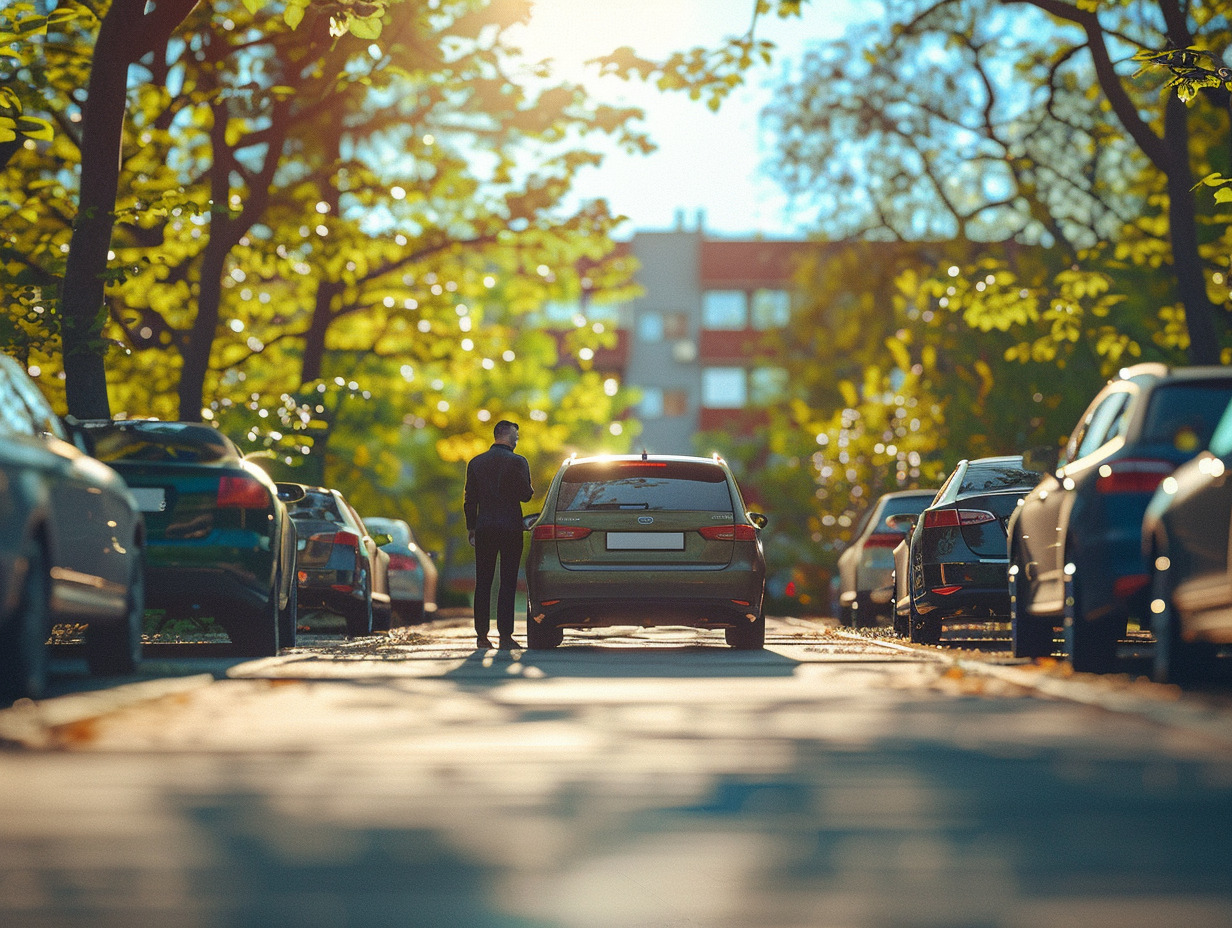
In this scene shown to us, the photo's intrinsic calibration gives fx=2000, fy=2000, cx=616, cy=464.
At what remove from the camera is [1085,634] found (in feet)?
35.4

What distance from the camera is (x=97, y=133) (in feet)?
57.6

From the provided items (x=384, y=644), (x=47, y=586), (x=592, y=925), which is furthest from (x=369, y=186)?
(x=592, y=925)

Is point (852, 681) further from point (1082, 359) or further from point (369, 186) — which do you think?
point (1082, 359)

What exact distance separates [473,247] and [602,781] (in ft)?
78.2

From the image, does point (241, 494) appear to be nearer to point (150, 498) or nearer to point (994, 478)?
point (150, 498)

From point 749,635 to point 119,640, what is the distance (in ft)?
18.7

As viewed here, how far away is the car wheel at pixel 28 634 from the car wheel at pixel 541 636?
6.87 m

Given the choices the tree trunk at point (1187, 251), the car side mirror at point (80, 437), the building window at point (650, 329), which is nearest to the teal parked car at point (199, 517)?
the car side mirror at point (80, 437)

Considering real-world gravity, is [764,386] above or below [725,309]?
below

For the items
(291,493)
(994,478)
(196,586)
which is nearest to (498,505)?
(291,493)

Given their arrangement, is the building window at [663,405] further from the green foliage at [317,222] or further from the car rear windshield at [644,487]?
the car rear windshield at [644,487]

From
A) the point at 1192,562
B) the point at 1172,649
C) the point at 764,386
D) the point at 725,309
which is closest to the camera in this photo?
the point at 1192,562

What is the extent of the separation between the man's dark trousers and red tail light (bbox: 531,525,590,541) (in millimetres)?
488

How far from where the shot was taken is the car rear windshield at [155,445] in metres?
12.8
